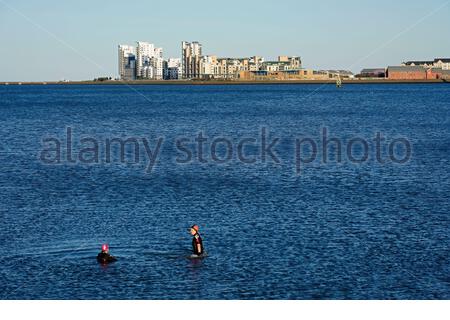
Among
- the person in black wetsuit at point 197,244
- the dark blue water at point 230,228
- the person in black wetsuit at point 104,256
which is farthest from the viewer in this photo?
the person in black wetsuit at point 197,244

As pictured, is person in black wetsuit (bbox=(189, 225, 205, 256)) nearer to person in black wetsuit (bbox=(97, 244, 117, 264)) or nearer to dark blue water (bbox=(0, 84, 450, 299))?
dark blue water (bbox=(0, 84, 450, 299))

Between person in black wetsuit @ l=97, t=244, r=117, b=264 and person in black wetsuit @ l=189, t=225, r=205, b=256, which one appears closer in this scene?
person in black wetsuit @ l=97, t=244, r=117, b=264

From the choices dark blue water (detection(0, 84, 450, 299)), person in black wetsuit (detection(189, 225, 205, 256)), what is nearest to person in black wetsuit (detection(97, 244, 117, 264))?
dark blue water (detection(0, 84, 450, 299))

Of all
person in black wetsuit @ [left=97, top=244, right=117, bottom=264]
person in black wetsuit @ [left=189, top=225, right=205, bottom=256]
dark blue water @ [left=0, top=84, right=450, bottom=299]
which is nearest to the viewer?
dark blue water @ [left=0, top=84, right=450, bottom=299]

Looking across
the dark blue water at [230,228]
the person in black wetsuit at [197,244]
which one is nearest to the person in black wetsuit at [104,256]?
the dark blue water at [230,228]

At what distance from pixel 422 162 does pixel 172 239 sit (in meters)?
35.2

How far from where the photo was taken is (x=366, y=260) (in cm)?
3266

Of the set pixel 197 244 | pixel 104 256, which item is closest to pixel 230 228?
pixel 197 244

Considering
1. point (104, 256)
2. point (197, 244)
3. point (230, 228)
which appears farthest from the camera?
point (230, 228)

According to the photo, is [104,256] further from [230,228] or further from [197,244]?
[230,228]

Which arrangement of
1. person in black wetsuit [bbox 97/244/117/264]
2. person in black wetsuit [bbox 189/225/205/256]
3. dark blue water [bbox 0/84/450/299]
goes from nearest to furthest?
dark blue water [bbox 0/84/450/299]
person in black wetsuit [bbox 97/244/117/264]
person in black wetsuit [bbox 189/225/205/256]

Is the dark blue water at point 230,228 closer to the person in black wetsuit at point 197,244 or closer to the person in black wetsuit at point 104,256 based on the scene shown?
the person in black wetsuit at point 104,256
